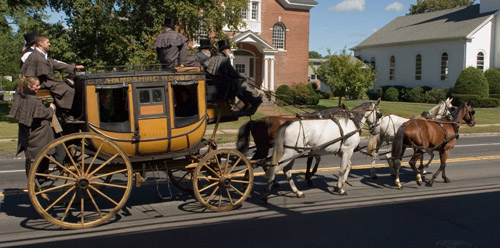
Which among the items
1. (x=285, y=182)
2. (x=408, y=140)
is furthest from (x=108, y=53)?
(x=408, y=140)

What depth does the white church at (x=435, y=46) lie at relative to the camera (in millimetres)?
40969

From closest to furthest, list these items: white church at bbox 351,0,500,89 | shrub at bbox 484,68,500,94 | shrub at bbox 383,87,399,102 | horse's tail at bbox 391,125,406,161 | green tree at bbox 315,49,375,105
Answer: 1. horse's tail at bbox 391,125,406,161
2. green tree at bbox 315,49,375,105
3. shrub at bbox 484,68,500,94
4. white church at bbox 351,0,500,89
5. shrub at bbox 383,87,399,102

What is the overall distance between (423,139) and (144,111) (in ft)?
20.2

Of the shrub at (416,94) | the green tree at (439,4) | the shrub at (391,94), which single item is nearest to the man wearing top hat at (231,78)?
the shrub at (416,94)

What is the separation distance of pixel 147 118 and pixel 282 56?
1283 inches

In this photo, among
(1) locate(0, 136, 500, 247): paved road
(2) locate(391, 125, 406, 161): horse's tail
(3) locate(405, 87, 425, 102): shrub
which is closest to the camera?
(1) locate(0, 136, 500, 247): paved road

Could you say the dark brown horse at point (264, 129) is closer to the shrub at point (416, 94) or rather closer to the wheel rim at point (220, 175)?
the wheel rim at point (220, 175)

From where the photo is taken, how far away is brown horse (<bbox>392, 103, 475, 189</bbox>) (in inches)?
387

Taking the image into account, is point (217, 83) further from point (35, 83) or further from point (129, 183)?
point (35, 83)

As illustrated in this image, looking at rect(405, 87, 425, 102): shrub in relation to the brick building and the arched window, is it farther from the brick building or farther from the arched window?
the arched window

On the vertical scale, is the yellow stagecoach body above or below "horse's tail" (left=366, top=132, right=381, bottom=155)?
above

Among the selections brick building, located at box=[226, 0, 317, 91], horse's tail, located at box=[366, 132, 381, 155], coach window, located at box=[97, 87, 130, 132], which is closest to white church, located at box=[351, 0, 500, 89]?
brick building, located at box=[226, 0, 317, 91]

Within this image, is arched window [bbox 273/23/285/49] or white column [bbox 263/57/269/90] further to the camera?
arched window [bbox 273/23/285/49]

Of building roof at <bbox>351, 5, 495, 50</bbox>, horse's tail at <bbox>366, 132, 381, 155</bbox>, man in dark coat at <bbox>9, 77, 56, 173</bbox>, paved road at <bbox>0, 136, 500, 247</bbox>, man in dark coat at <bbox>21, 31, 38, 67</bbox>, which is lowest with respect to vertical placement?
paved road at <bbox>0, 136, 500, 247</bbox>
